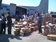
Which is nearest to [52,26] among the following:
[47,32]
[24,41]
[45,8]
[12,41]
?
[47,32]

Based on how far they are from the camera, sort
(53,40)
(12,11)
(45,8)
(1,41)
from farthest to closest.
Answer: (12,11), (45,8), (53,40), (1,41)

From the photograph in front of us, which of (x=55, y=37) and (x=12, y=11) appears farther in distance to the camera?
(x=12, y=11)

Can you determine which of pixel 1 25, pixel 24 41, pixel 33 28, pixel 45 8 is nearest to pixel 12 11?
pixel 45 8

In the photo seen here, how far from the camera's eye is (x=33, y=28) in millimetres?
12398

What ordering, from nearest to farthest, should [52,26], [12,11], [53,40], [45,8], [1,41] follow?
[1,41], [53,40], [52,26], [45,8], [12,11]

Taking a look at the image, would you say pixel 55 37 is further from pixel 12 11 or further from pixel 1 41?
pixel 12 11

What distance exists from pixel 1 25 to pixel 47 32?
3.22m

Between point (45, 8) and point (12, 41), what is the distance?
1892 cm

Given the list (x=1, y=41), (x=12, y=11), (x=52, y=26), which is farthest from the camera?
(x=12, y=11)

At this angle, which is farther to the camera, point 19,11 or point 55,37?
point 19,11

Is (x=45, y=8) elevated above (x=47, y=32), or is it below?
above

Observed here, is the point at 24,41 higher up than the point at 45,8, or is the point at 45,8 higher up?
the point at 45,8

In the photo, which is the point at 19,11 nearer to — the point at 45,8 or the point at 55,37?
the point at 45,8

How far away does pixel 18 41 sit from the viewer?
26.1 feet
